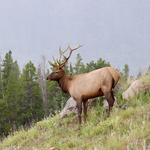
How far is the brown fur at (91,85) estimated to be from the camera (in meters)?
15.0

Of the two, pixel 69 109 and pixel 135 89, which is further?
pixel 69 109

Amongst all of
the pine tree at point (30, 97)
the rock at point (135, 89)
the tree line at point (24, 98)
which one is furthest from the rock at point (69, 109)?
the pine tree at point (30, 97)

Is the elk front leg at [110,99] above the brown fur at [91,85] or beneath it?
beneath

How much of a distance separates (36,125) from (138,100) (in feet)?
12.3

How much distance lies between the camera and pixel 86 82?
1556 cm

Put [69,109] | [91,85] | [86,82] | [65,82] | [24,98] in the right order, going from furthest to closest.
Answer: [24,98]
[69,109]
[65,82]
[86,82]
[91,85]

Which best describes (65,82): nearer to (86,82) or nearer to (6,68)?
(86,82)

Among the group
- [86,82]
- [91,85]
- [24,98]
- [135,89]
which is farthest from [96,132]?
[24,98]

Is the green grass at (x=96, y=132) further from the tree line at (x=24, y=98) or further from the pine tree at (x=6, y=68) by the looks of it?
the pine tree at (x=6, y=68)

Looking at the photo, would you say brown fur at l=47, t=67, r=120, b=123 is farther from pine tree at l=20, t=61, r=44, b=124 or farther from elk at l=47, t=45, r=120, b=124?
pine tree at l=20, t=61, r=44, b=124

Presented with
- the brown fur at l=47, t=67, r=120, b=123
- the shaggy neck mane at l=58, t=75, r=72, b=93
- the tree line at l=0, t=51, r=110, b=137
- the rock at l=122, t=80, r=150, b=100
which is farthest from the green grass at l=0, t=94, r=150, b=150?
the tree line at l=0, t=51, r=110, b=137

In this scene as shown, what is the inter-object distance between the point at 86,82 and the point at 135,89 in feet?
5.28

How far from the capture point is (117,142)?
10.1 meters

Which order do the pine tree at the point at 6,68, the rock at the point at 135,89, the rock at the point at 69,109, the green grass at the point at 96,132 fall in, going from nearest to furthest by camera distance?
the green grass at the point at 96,132
the rock at the point at 135,89
the rock at the point at 69,109
the pine tree at the point at 6,68
